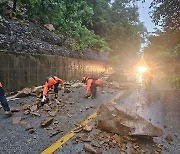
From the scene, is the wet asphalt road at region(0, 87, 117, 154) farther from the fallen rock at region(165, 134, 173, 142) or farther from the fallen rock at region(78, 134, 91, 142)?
the fallen rock at region(165, 134, 173, 142)

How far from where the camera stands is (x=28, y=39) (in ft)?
42.7

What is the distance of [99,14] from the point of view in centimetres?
3186

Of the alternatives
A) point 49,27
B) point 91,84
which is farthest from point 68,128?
point 49,27

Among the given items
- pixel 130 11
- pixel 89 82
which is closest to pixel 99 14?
pixel 130 11

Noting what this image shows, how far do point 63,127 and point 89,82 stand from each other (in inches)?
159

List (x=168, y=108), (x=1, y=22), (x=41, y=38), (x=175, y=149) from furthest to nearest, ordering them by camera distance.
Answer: (x=41, y=38) < (x=1, y=22) < (x=168, y=108) < (x=175, y=149)

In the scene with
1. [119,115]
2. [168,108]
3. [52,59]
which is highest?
[52,59]

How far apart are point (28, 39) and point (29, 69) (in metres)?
3.09

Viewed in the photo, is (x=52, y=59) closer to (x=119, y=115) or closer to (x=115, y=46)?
(x=119, y=115)

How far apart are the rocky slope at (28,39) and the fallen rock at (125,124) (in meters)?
5.92

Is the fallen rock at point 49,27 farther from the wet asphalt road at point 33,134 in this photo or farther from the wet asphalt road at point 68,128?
the wet asphalt road at point 33,134

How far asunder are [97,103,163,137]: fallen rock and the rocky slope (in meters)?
5.92

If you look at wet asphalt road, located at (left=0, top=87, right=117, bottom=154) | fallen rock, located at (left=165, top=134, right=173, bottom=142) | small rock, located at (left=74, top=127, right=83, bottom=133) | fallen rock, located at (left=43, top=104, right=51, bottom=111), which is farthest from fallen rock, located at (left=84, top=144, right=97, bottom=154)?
fallen rock, located at (left=43, top=104, right=51, bottom=111)

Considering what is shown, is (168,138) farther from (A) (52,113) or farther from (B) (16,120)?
(B) (16,120)
